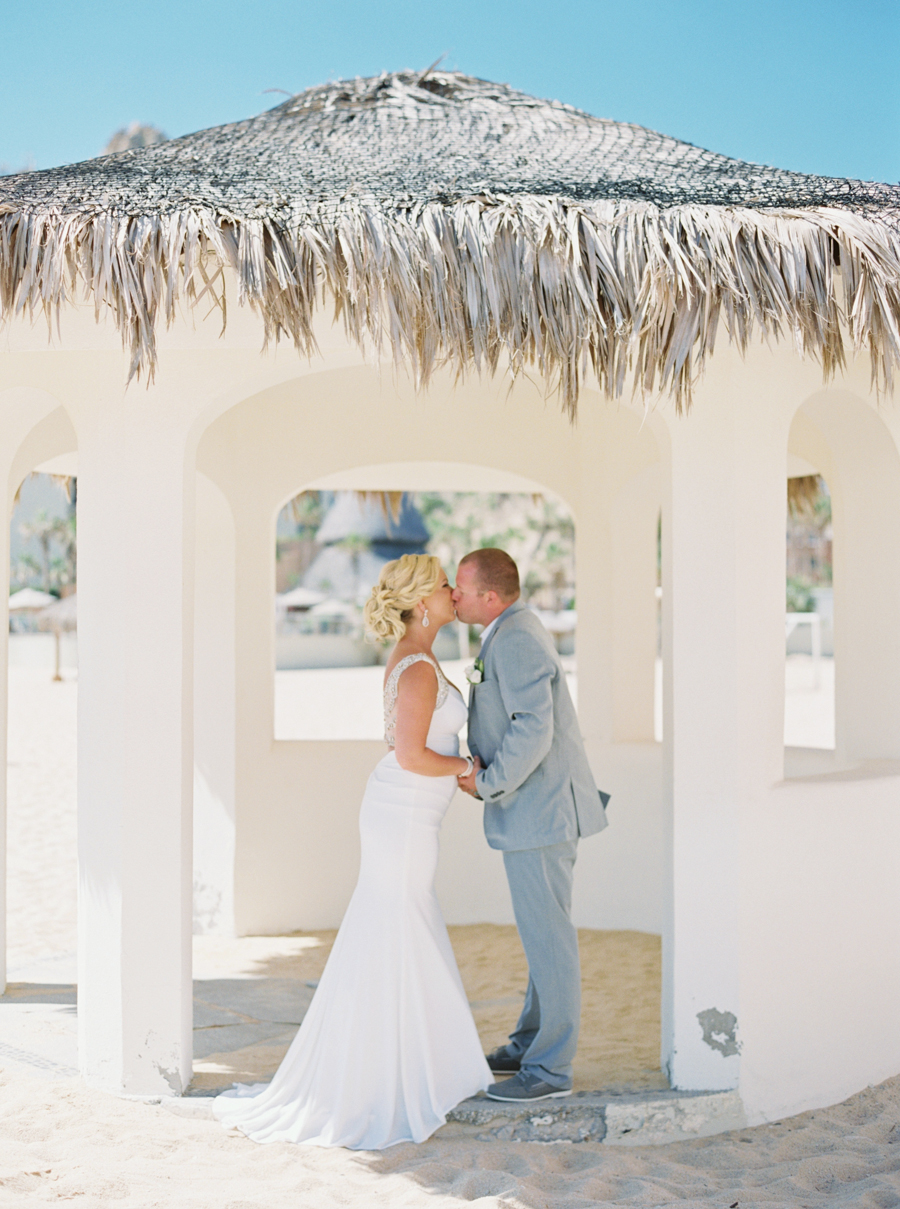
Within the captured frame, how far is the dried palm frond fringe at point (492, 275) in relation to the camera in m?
3.40

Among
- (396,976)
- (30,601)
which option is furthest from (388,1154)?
(30,601)

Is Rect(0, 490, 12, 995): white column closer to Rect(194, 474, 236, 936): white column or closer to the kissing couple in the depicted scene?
Rect(194, 474, 236, 936): white column

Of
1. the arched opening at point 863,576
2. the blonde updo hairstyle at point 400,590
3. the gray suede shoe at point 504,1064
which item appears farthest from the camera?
the arched opening at point 863,576

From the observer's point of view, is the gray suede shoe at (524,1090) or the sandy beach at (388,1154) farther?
the gray suede shoe at (524,1090)

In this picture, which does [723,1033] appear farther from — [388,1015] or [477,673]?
[477,673]

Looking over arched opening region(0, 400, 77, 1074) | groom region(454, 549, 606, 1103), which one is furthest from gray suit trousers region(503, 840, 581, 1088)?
arched opening region(0, 400, 77, 1074)

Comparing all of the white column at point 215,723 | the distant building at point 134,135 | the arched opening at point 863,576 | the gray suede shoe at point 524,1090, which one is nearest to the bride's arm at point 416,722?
the gray suede shoe at point 524,1090

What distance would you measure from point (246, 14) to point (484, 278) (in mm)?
31049

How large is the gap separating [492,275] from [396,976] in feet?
7.41

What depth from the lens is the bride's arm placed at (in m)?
3.53

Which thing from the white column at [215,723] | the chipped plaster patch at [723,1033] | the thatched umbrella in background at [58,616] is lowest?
the chipped plaster patch at [723,1033]

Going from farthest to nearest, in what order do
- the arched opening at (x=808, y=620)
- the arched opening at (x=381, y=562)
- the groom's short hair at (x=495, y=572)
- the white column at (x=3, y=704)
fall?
the arched opening at (x=381, y=562) < the arched opening at (x=808, y=620) < the white column at (x=3, y=704) < the groom's short hair at (x=495, y=572)

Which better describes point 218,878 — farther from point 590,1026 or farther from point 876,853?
point 876,853

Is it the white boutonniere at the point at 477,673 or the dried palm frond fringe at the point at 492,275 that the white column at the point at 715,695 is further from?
the white boutonniere at the point at 477,673
